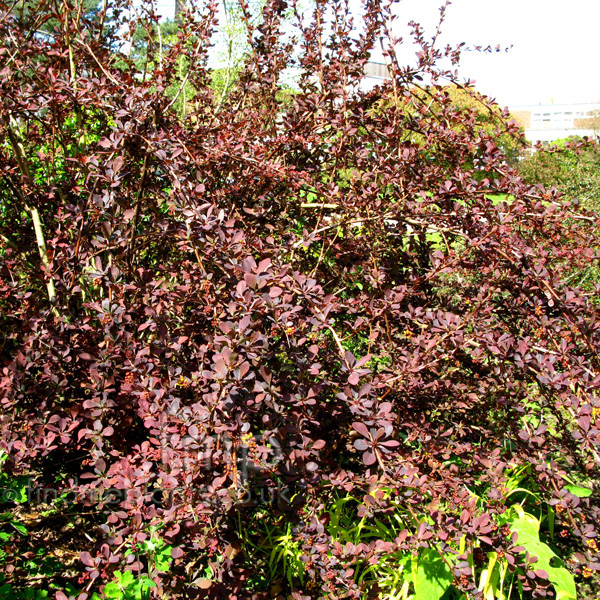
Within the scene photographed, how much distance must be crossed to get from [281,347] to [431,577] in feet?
3.55

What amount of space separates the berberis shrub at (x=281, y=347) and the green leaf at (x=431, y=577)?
0.04 ft

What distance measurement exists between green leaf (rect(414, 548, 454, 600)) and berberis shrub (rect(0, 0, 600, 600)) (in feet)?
0.04

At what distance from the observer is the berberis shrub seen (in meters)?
1.71

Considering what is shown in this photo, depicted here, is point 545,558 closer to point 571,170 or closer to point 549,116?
point 571,170

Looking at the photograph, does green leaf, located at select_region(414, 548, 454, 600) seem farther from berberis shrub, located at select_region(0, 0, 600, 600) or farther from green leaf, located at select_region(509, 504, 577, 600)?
green leaf, located at select_region(509, 504, 577, 600)

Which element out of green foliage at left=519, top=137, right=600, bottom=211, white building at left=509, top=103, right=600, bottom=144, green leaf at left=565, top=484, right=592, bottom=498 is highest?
white building at left=509, top=103, right=600, bottom=144

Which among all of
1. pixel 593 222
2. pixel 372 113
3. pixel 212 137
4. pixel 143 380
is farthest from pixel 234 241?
pixel 593 222

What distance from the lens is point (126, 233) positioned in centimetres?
211

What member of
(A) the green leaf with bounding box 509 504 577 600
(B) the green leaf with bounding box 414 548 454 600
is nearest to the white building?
(A) the green leaf with bounding box 509 504 577 600

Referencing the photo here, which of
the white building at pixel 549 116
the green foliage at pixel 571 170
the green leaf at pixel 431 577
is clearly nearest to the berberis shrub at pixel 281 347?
the green leaf at pixel 431 577

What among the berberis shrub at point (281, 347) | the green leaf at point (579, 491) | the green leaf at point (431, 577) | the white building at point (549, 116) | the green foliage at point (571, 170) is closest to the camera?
the berberis shrub at point (281, 347)

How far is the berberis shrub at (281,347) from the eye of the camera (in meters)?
1.71

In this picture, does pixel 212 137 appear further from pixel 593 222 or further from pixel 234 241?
pixel 593 222

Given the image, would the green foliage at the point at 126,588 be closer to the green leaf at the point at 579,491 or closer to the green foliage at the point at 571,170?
the green leaf at the point at 579,491
